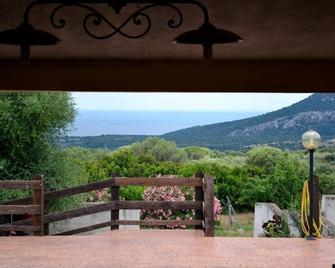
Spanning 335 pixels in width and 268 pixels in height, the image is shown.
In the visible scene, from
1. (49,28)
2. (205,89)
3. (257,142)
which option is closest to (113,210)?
→ (205,89)

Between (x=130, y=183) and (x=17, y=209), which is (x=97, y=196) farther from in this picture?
(x=17, y=209)

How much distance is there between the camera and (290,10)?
2793 millimetres

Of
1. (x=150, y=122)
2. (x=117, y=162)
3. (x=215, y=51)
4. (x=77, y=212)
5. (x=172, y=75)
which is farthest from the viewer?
(x=150, y=122)

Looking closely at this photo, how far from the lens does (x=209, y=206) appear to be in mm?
8469

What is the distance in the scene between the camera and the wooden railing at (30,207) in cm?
809

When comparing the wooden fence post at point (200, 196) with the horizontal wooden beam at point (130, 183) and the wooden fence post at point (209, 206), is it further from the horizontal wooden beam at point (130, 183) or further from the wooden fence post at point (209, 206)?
the wooden fence post at point (209, 206)

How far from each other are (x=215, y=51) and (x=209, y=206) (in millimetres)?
5202

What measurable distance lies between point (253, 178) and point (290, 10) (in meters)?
11.6

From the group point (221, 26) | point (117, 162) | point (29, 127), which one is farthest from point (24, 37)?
point (117, 162)

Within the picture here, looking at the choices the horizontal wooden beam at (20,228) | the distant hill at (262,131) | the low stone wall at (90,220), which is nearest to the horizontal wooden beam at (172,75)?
the horizontal wooden beam at (20,228)

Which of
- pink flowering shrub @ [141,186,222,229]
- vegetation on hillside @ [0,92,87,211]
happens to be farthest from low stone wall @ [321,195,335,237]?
vegetation on hillside @ [0,92,87,211]

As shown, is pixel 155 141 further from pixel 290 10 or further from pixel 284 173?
pixel 290 10

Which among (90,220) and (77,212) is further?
(90,220)

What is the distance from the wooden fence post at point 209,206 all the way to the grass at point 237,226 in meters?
3.47
